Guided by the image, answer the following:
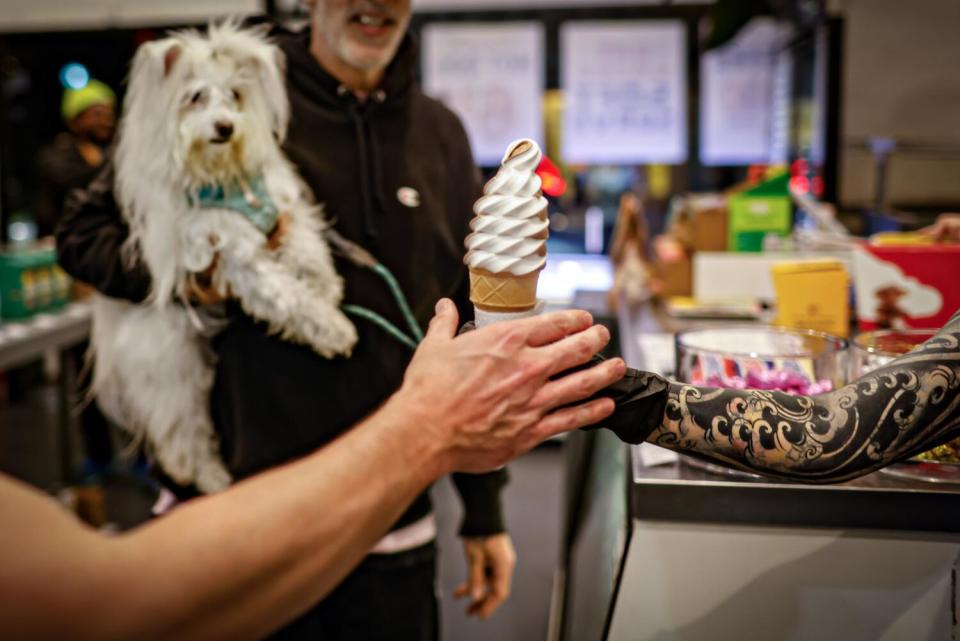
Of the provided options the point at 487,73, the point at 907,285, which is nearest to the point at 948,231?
the point at 907,285

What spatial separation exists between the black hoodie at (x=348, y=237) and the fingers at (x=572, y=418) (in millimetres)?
714

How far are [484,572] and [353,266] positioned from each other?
0.70 metres

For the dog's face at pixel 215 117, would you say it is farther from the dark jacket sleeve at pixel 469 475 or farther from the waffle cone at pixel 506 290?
the waffle cone at pixel 506 290

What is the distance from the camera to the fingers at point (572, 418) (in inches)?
33.9

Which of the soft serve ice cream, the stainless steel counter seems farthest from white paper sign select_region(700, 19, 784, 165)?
the soft serve ice cream

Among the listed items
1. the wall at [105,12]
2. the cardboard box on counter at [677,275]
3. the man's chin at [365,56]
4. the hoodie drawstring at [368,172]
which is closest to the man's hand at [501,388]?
the hoodie drawstring at [368,172]

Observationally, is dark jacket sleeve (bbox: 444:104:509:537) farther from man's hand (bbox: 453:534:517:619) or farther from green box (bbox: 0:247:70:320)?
green box (bbox: 0:247:70:320)

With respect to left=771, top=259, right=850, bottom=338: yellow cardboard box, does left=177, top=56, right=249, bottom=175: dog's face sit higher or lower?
higher

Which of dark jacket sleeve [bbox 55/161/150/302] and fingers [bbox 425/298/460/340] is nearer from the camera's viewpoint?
fingers [bbox 425/298/460/340]

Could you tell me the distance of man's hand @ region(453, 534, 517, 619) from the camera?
1746 millimetres

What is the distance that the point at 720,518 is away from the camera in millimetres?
1115

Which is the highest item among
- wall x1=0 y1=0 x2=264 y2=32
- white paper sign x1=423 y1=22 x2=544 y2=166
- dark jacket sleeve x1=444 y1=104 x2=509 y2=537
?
wall x1=0 y1=0 x2=264 y2=32

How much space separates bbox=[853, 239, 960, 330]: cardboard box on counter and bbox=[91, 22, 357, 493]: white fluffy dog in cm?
99

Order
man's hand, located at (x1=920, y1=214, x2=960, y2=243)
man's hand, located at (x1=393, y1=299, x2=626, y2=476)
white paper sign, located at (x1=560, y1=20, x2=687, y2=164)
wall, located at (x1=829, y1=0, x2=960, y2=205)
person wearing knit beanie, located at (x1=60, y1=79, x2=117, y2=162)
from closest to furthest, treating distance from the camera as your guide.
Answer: man's hand, located at (x1=393, y1=299, x2=626, y2=476) → man's hand, located at (x1=920, y1=214, x2=960, y2=243) → person wearing knit beanie, located at (x1=60, y1=79, x2=117, y2=162) → wall, located at (x1=829, y1=0, x2=960, y2=205) → white paper sign, located at (x1=560, y1=20, x2=687, y2=164)
